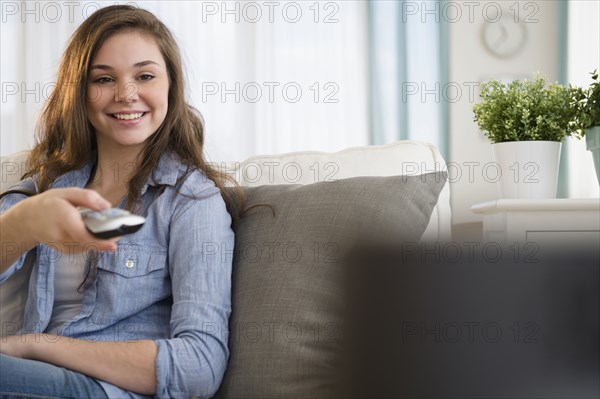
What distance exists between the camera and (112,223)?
2.62 feet

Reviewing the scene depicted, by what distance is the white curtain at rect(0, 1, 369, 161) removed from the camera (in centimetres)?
376

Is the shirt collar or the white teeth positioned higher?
the white teeth

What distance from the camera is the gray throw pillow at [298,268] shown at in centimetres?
124

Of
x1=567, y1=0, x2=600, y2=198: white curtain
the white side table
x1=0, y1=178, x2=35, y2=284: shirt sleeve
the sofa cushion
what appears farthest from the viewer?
x1=567, y1=0, x2=600, y2=198: white curtain

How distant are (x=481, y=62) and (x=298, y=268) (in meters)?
2.58

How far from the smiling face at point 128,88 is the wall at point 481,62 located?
7.40 ft

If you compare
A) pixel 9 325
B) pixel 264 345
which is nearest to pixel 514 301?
pixel 264 345

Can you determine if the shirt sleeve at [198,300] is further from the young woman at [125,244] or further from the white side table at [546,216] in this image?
the white side table at [546,216]

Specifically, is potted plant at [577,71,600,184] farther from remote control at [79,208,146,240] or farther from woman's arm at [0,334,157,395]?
remote control at [79,208,146,240]

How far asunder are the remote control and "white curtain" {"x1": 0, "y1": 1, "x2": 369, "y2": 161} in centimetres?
294

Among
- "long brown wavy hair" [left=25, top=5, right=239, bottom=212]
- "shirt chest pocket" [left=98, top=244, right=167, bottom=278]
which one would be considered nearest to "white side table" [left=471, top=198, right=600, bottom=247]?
"long brown wavy hair" [left=25, top=5, right=239, bottom=212]

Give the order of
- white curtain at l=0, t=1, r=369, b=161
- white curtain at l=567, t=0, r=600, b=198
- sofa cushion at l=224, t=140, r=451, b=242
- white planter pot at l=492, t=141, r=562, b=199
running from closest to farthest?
sofa cushion at l=224, t=140, r=451, b=242 < white planter pot at l=492, t=141, r=562, b=199 < white curtain at l=567, t=0, r=600, b=198 < white curtain at l=0, t=1, r=369, b=161

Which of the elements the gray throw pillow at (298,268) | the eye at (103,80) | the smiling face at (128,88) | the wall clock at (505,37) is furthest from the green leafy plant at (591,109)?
the wall clock at (505,37)

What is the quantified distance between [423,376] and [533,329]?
5 cm
